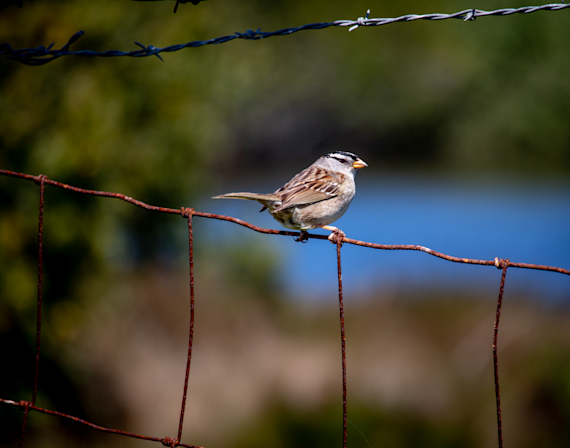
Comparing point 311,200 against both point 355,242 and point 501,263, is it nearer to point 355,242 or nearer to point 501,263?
point 355,242

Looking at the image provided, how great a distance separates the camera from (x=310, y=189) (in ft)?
13.5

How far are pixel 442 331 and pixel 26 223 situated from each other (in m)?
5.83

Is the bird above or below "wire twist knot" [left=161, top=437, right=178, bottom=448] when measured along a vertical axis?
above

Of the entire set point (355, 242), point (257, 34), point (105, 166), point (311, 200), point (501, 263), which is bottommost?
point (501, 263)

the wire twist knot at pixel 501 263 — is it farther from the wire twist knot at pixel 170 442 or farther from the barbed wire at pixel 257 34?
the wire twist knot at pixel 170 442

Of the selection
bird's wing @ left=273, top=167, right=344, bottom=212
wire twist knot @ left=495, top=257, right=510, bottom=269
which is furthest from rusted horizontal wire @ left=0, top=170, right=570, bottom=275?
bird's wing @ left=273, top=167, right=344, bottom=212

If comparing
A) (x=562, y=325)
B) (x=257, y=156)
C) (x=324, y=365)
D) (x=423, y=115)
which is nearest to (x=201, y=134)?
(x=324, y=365)

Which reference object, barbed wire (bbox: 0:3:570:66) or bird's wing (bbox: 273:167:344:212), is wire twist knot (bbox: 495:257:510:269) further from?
bird's wing (bbox: 273:167:344:212)

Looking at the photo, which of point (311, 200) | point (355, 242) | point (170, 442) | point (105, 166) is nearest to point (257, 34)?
point (355, 242)

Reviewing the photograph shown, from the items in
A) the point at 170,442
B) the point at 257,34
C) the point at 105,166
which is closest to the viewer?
the point at 170,442

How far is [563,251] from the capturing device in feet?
44.8

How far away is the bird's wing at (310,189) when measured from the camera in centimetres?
397

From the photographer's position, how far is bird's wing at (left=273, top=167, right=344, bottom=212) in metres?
3.97

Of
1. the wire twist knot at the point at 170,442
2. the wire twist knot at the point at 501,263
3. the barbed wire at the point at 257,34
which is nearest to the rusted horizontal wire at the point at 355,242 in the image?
the wire twist knot at the point at 501,263
